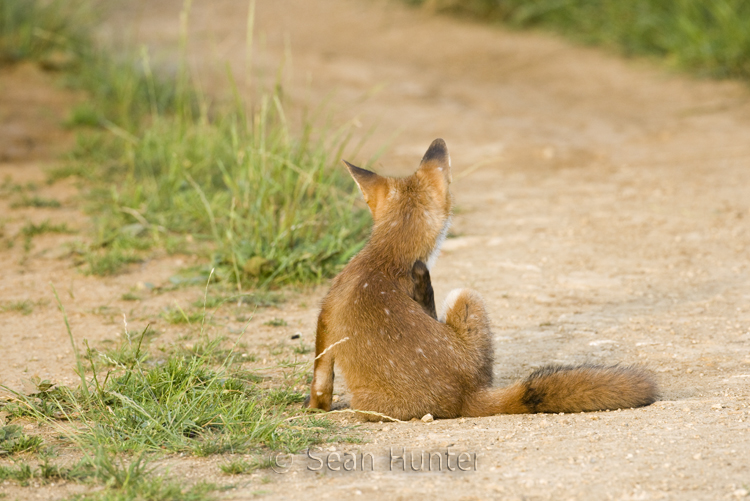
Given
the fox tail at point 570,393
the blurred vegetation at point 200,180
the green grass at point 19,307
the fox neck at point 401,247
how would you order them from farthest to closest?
the blurred vegetation at point 200,180, the green grass at point 19,307, the fox neck at point 401,247, the fox tail at point 570,393

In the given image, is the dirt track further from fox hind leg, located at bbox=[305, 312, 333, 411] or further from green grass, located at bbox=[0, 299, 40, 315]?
fox hind leg, located at bbox=[305, 312, 333, 411]

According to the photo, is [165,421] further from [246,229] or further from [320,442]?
[246,229]

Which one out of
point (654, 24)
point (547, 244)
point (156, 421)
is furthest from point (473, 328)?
point (654, 24)

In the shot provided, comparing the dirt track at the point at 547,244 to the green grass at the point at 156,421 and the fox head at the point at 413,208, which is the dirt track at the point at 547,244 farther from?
the fox head at the point at 413,208

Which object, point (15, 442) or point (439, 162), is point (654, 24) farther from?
point (15, 442)

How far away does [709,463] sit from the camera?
3.18m

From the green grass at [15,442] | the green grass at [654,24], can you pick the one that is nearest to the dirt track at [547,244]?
the green grass at [654,24]

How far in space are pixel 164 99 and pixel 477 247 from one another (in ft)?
14.4

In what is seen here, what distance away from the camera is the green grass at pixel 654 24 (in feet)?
36.4

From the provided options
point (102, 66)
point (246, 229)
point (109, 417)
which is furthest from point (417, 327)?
point (102, 66)

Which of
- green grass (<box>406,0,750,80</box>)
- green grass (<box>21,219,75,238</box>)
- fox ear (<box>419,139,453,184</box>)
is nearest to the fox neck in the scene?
fox ear (<box>419,139,453,184</box>)

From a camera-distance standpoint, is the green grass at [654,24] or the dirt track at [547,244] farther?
the green grass at [654,24]

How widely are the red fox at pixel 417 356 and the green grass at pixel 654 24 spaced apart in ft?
27.9

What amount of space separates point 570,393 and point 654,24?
9799mm
